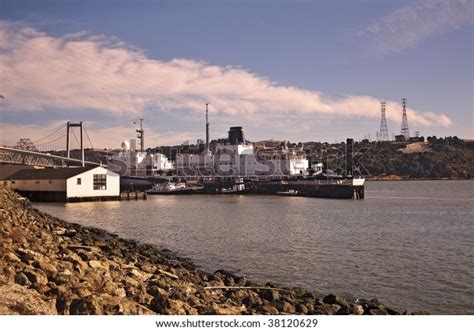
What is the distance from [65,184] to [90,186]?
67.9 inches

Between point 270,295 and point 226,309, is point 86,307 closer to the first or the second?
point 226,309

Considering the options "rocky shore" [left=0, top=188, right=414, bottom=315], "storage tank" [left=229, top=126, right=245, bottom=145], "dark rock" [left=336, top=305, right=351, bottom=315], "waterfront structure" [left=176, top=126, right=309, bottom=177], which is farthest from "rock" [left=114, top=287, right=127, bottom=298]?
"storage tank" [left=229, top=126, right=245, bottom=145]

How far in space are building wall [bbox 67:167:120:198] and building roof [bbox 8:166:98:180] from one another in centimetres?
34

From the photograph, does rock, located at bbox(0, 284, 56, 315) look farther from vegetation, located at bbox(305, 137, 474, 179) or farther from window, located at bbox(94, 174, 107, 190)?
vegetation, located at bbox(305, 137, 474, 179)

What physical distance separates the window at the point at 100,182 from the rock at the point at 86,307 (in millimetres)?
26294

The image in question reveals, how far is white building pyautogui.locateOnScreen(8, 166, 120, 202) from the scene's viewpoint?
2759 centimetres

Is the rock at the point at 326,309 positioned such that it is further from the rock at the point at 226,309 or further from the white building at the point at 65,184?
the white building at the point at 65,184

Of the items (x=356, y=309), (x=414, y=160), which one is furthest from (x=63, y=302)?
(x=414, y=160)

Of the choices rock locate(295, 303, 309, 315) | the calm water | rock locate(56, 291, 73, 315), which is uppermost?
rock locate(56, 291, 73, 315)

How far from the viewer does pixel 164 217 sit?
19.7 meters

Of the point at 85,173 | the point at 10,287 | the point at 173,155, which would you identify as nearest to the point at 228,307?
the point at 10,287

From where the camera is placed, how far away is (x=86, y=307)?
3811mm
